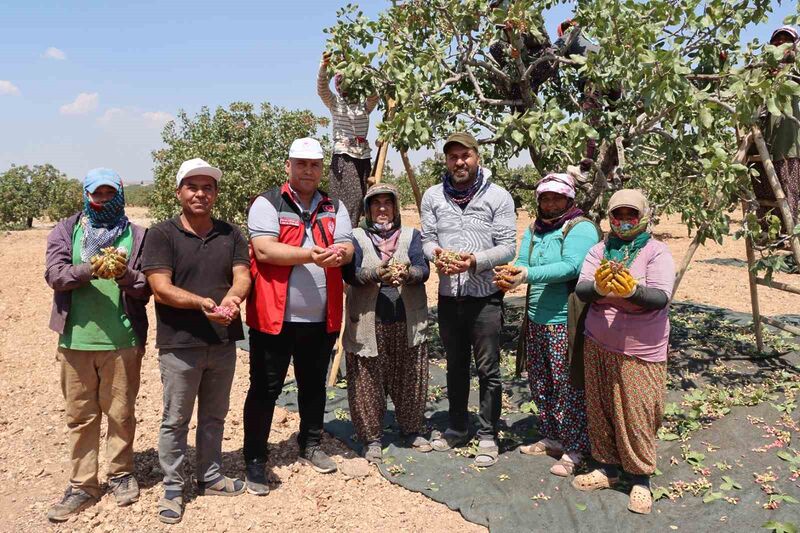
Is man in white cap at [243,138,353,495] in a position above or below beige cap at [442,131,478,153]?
below

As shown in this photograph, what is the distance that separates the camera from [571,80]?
5.59 m

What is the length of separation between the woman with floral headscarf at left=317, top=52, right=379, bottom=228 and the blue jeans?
1.87m

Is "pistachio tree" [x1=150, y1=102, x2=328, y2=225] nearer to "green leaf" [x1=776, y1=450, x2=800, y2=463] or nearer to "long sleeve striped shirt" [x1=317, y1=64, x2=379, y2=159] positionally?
"long sleeve striped shirt" [x1=317, y1=64, x2=379, y2=159]

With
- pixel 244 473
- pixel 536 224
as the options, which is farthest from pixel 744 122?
pixel 244 473

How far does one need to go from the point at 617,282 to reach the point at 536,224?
0.85 metres

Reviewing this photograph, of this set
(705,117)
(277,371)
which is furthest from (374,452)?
(705,117)

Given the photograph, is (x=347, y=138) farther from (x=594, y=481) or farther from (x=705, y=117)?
(x=594, y=481)

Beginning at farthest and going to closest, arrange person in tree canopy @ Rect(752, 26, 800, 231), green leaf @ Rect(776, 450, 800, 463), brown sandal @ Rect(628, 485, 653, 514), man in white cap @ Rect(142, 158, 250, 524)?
person in tree canopy @ Rect(752, 26, 800, 231) < green leaf @ Rect(776, 450, 800, 463) < brown sandal @ Rect(628, 485, 653, 514) < man in white cap @ Rect(142, 158, 250, 524)

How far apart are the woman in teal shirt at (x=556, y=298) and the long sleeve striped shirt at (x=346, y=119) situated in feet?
5.72

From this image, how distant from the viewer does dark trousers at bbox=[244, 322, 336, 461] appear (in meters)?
3.47

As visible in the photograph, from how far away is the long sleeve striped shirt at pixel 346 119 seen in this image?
4.69m

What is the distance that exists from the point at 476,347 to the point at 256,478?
5.14ft

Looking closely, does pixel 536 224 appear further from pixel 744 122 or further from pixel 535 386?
pixel 744 122

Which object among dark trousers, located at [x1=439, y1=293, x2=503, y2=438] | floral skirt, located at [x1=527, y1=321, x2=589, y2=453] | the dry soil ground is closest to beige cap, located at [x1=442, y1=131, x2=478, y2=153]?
dark trousers, located at [x1=439, y1=293, x2=503, y2=438]
